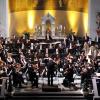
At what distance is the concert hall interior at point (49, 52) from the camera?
65.2 ft

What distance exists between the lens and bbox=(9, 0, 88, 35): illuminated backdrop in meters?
36.5

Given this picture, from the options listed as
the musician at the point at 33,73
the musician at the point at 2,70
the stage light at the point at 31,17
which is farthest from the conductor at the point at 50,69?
the stage light at the point at 31,17

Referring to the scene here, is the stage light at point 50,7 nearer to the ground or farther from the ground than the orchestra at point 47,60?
farther from the ground

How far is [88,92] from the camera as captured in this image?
19297mm

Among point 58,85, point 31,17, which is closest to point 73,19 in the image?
point 31,17

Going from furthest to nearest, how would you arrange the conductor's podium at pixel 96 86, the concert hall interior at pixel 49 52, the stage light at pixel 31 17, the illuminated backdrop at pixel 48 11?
1. the stage light at pixel 31 17
2. the illuminated backdrop at pixel 48 11
3. the concert hall interior at pixel 49 52
4. the conductor's podium at pixel 96 86

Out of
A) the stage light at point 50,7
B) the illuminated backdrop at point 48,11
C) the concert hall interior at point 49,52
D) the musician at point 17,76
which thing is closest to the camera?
the concert hall interior at point 49,52

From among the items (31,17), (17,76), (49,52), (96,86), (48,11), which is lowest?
(96,86)

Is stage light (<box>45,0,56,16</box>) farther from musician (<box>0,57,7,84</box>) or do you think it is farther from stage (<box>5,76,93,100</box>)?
stage (<box>5,76,93,100</box>)

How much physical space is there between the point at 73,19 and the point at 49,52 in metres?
12.3

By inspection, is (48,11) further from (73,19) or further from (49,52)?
(49,52)

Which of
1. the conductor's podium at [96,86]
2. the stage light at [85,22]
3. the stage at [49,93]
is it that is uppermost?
the stage light at [85,22]

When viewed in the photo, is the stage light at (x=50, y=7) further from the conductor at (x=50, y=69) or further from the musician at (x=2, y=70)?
the musician at (x=2, y=70)

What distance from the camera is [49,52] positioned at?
2558cm
